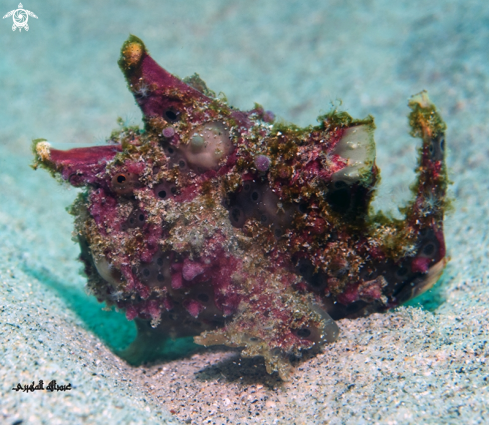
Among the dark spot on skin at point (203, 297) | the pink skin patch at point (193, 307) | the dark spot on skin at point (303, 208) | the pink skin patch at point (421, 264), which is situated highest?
the dark spot on skin at point (303, 208)

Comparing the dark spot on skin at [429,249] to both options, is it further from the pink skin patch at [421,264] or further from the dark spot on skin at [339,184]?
the dark spot on skin at [339,184]

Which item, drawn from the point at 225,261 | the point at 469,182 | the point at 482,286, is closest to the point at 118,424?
the point at 225,261

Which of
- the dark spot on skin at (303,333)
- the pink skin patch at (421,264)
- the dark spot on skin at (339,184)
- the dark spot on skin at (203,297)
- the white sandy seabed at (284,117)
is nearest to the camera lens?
the white sandy seabed at (284,117)

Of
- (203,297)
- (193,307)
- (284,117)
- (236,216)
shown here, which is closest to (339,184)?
(236,216)

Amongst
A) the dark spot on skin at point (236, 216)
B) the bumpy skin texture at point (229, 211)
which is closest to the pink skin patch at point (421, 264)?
the bumpy skin texture at point (229, 211)

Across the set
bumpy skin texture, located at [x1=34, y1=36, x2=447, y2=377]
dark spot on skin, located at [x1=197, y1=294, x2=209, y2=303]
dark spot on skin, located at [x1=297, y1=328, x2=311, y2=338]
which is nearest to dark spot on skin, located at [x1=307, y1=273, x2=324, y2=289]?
bumpy skin texture, located at [x1=34, y1=36, x2=447, y2=377]

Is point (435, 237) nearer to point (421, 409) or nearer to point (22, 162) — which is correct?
point (421, 409)

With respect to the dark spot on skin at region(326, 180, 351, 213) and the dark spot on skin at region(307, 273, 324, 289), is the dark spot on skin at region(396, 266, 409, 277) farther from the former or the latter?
the dark spot on skin at region(326, 180, 351, 213)

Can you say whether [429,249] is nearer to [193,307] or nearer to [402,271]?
[402,271]
